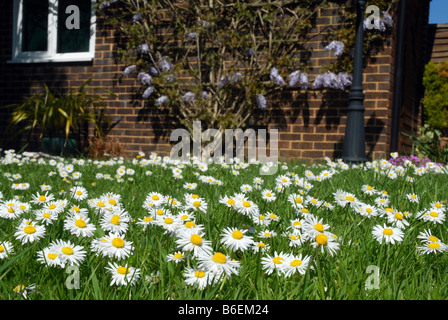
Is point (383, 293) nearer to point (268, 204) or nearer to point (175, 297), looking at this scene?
point (175, 297)

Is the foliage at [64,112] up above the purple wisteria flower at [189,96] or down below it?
below

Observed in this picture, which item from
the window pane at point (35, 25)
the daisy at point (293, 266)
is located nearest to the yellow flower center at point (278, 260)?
the daisy at point (293, 266)

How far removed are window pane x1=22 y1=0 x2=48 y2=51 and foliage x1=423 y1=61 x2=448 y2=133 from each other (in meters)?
7.42

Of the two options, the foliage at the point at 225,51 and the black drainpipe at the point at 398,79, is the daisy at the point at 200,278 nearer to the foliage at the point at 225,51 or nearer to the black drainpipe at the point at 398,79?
the foliage at the point at 225,51

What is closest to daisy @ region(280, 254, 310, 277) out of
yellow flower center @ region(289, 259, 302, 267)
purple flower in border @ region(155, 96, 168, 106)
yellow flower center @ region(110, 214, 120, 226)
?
yellow flower center @ region(289, 259, 302, 267)

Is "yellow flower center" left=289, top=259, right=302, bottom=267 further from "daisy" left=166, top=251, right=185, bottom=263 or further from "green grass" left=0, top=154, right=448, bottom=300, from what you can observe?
"daisy" left=166, top=251, right=185, bottom=263

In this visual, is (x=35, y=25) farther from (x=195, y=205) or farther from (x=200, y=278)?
(x=200, y=278)

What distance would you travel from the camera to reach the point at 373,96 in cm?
598

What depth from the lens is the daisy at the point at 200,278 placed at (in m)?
1.01

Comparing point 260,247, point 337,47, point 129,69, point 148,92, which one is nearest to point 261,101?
point 337,47

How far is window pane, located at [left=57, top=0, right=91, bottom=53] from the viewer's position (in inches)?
306

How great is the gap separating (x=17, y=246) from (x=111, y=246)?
51cm

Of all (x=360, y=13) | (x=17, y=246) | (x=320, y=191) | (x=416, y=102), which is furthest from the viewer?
(x=416, y=102)

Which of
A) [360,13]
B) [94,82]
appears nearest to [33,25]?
[94,82]
